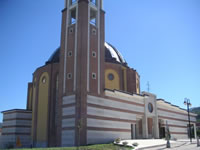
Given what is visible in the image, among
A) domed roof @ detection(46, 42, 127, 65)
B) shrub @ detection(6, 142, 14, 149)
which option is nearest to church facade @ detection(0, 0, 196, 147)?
domed roof @ detection(46, 42, 127, 65)

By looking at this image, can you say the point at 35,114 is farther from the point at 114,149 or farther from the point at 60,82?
the point at 114,149

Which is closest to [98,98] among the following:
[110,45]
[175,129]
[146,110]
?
[146,110]

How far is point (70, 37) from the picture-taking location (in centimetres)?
3334

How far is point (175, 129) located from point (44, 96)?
2724 cm

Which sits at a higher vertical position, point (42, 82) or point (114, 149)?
point (42, 82)

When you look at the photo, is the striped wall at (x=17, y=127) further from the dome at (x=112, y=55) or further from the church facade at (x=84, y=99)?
the dome at (x=112, y=55)

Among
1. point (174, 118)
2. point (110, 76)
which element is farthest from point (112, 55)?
point (174, 118)

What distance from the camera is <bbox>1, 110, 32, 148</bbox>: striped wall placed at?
4222 centimetres

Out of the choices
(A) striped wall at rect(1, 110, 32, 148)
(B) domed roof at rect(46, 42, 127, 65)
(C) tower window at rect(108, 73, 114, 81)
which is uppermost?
(B) domed roof at rect(46, 42, 127, 65)

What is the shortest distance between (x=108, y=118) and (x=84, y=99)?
4.72m

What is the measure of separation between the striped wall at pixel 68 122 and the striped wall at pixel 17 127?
52.0ft

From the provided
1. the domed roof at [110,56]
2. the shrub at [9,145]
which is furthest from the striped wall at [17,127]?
the domed roof at [110,56]

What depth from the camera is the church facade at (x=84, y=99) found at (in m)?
29.5

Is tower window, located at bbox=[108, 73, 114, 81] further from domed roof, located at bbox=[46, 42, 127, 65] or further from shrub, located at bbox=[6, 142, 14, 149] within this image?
shrub, located at bbox=[6, 142, 14, 149]
